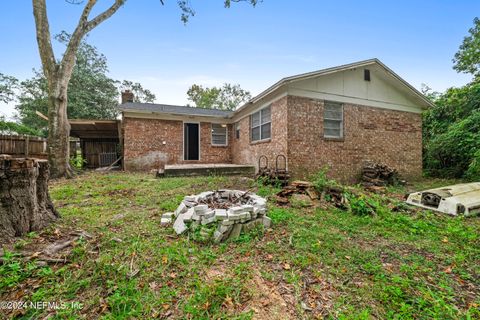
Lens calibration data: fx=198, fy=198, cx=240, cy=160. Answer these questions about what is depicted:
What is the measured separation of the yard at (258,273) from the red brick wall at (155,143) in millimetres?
6921

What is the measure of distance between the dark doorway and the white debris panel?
9.15 m

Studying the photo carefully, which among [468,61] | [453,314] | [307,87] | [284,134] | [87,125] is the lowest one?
[453,314]

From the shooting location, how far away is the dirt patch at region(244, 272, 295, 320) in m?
1.50

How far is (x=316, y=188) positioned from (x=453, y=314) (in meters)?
3.23

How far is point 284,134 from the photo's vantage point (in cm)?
658

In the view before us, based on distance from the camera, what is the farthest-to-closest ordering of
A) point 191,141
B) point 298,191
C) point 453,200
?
point 191,141, point 298,191, point 453,200

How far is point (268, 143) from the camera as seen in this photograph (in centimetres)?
761

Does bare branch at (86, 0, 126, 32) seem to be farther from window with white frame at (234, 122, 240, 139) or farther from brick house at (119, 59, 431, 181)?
window with white frame at (234, 122, 240, 139)

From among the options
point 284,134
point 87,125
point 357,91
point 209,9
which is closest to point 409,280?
point 284,134

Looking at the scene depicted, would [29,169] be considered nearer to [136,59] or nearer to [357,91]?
[357,91]

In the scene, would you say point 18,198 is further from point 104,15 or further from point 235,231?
point 104,15

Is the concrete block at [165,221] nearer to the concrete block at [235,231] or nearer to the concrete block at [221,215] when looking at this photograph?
the concrete block at [221,215]

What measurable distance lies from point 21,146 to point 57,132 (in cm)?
301

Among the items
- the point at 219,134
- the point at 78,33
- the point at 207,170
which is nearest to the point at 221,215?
the point at 207,170
